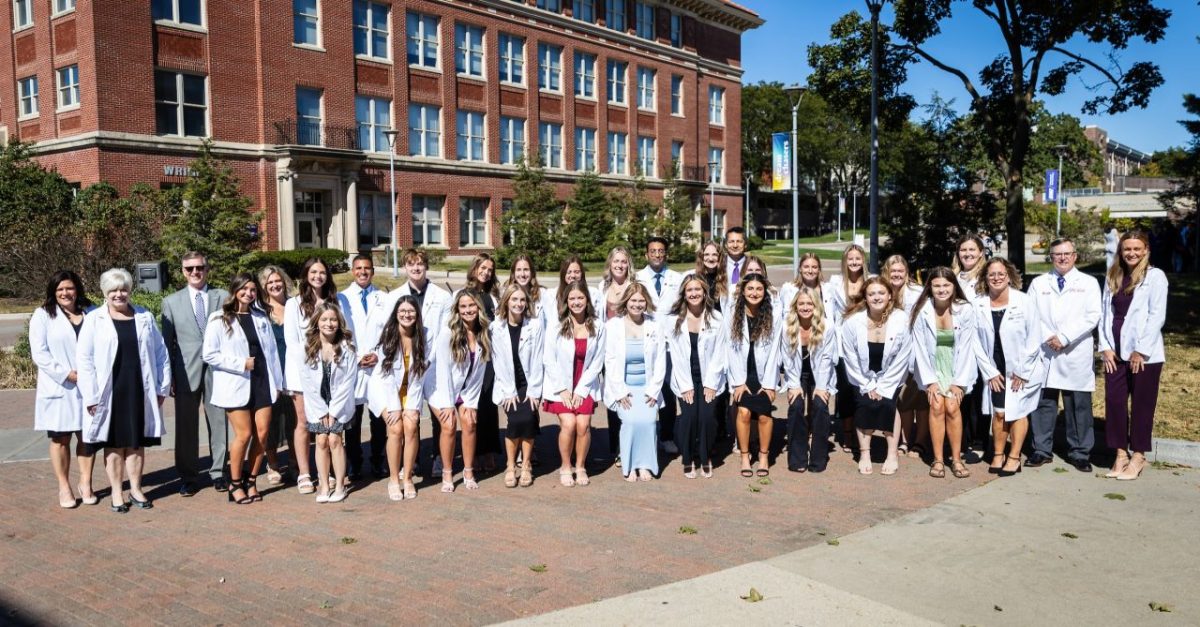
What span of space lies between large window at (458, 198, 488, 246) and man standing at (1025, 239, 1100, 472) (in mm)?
36765

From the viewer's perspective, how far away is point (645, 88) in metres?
52.6

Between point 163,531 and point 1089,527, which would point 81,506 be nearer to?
point 163,531

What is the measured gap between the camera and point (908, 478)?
7793 mm

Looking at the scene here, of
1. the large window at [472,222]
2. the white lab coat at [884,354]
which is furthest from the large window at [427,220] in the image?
the white lab coat at [884,354]

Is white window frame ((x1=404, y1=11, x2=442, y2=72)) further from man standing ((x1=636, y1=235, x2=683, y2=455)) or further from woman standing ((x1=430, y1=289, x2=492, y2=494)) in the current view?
woman standing ((x1=430, y1=289, x2=492, y2=494))

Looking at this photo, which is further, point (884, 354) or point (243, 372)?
point (884, 354)

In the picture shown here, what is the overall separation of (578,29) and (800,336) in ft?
139

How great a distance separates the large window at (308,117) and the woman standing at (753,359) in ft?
104

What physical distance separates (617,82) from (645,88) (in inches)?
93.8

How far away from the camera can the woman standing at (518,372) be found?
771 cm

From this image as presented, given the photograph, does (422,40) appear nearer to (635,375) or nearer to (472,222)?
(472,222)

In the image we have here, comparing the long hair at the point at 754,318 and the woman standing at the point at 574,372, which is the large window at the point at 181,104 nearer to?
the woman standing at the point at 574,372

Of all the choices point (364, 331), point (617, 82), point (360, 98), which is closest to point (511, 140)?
point (360, 98)

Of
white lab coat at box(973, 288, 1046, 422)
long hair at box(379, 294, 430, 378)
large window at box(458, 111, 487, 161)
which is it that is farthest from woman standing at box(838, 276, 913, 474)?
large window at box(458, 111, 487, 161)
